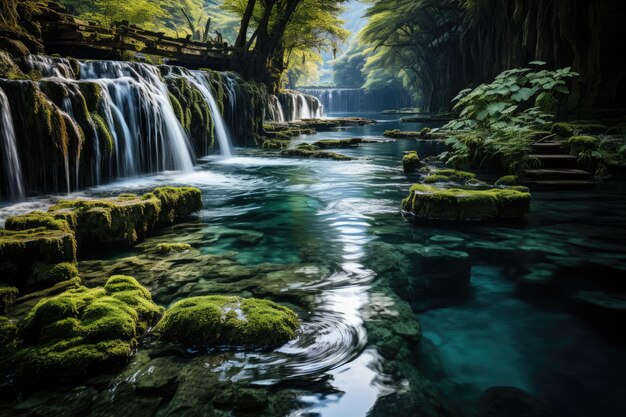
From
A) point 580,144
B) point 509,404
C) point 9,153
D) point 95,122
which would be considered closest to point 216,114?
point 95,122

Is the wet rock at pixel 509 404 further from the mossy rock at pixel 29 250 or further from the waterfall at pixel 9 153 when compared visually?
the waterfall at pixel 9 153

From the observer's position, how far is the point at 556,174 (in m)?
10.4

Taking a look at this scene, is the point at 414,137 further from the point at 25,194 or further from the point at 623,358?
the point at 623,358

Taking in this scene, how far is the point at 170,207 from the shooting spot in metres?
7.44

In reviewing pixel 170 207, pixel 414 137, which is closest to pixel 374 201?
pixel 170 207

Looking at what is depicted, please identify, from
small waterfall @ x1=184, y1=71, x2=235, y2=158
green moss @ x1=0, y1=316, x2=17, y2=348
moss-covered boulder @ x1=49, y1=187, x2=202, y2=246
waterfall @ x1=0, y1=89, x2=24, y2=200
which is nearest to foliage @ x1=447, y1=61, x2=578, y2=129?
moss-covered boulder @ x1=49, y1=187, x2=202, y2=246

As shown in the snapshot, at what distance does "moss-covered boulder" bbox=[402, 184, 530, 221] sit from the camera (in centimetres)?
734

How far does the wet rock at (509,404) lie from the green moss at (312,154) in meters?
14.4

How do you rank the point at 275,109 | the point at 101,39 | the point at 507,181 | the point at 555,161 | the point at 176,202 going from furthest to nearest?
the point at 275,109 → the point at 101,39 → the point at 555,161 → the point at 507,181 → the point at 176,202

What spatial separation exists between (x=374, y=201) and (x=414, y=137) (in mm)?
17969

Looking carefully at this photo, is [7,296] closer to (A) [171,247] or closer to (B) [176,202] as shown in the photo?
(A) [171,247]

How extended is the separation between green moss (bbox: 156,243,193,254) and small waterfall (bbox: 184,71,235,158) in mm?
13308

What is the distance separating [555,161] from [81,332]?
11.3 m

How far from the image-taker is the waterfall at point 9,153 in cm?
827
